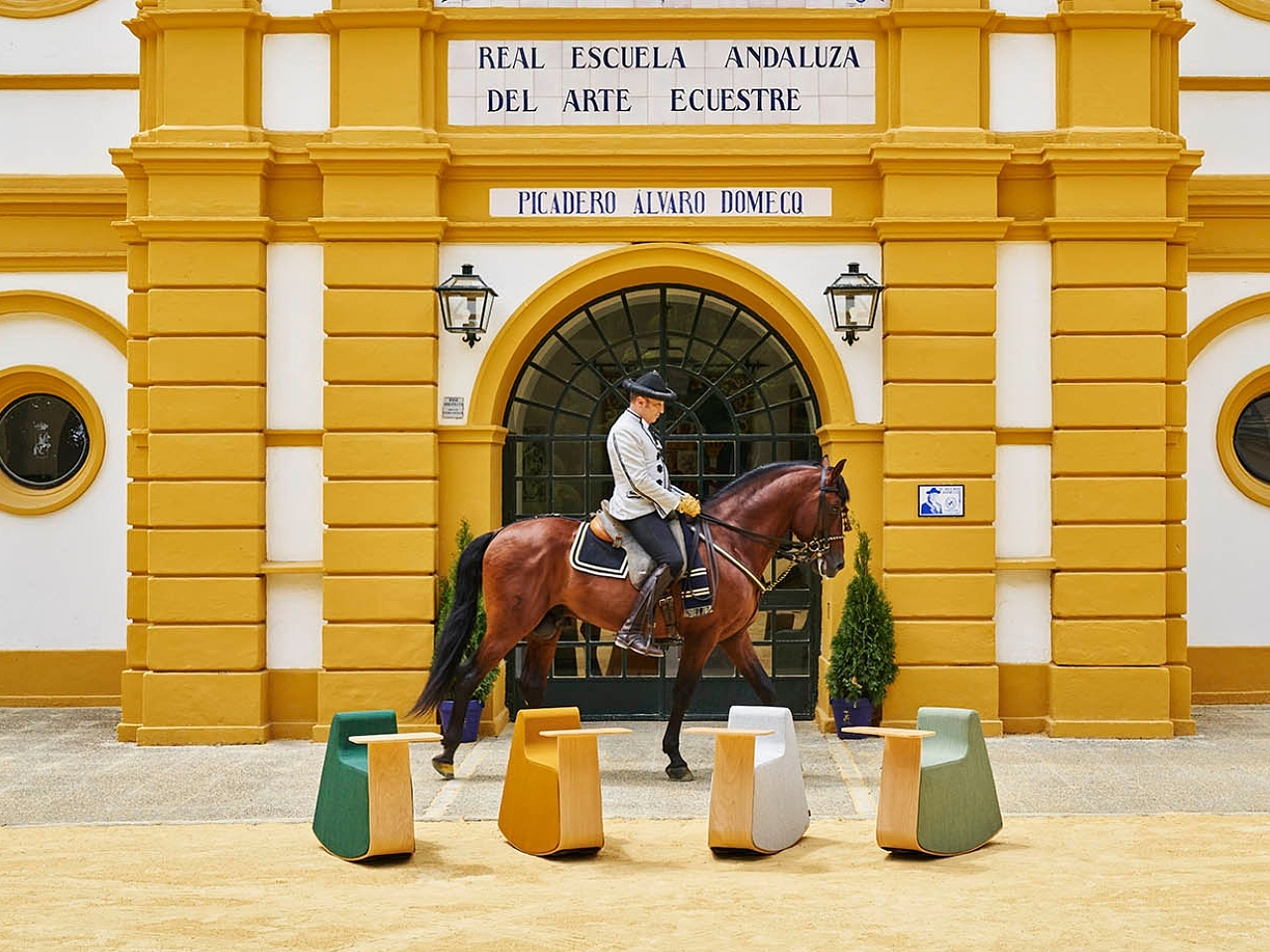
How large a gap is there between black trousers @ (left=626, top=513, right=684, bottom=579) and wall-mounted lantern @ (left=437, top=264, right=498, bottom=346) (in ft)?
8.68

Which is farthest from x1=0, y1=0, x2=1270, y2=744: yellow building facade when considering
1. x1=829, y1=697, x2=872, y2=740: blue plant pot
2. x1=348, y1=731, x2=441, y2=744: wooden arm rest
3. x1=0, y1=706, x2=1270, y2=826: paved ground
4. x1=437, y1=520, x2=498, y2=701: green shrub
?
x1=348, y1=731, x2=441, y2=744: wooden arm rest

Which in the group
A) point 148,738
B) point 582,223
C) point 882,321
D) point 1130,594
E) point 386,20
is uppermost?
point 386,20

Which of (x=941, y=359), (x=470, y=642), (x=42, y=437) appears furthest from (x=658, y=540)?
(x=42, y=437)

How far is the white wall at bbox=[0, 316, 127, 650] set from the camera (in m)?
12.8

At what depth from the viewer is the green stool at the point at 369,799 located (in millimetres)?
6988

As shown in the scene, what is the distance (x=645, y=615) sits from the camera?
912 centimetres

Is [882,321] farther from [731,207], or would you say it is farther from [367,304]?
[367,304]

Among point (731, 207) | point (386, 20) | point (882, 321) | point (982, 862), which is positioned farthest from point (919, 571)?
point (386, 20)

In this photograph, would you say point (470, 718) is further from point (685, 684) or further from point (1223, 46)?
point (1223, 46)

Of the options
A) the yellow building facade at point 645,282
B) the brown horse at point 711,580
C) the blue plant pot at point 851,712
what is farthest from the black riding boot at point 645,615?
the yellow building facade at point 645,282

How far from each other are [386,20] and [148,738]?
236 inches

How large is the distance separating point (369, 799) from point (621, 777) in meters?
2.76

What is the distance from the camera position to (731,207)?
37.0 feet

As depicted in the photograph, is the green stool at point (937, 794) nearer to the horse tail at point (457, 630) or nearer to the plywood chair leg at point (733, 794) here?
the plywood chair leg at point (733, 794)
